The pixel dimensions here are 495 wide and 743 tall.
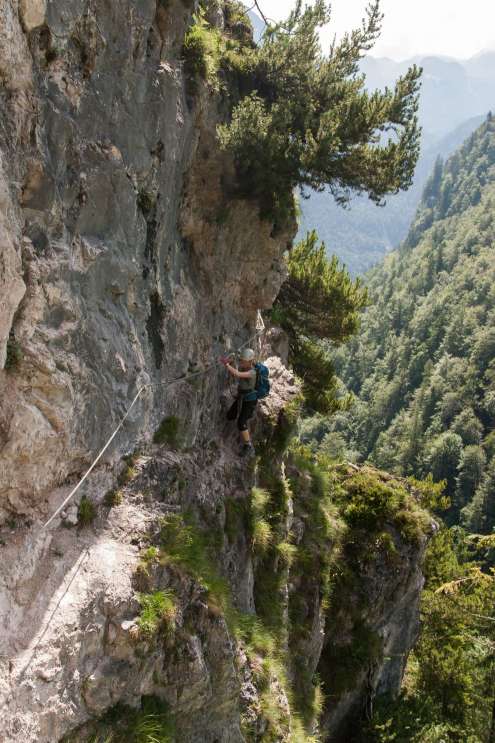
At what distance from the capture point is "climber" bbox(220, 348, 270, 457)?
10.1 metres

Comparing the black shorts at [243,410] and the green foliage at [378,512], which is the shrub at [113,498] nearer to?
the black shorts at [243,410]

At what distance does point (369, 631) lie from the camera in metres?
15.1

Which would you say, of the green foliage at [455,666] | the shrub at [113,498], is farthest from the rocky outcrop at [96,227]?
the green foliage at [455,666]

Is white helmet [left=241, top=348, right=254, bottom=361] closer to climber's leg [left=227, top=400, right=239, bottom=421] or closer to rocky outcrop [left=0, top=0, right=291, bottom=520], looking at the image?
rocky outcrop [left=0, top=0, right=291, bottom=520]

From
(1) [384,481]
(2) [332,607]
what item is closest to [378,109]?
(1) [384,481]

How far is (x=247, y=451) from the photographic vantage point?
10.9 m

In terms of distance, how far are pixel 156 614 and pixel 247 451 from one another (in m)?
5.16

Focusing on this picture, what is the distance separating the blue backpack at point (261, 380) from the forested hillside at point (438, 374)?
258ft

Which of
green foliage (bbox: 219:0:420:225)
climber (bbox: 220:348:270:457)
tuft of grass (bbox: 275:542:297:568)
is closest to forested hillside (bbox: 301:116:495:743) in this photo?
tuft of grass (bbox: 275:542:297:568)

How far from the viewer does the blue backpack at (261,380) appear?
10188 millimetres

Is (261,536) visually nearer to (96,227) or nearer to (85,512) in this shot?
(85,512)

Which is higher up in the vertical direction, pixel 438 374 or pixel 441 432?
pixel 438 374

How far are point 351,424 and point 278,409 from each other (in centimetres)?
11610

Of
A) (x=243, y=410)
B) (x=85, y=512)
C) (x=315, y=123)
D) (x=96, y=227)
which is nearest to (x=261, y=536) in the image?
(x=243, y=410)
